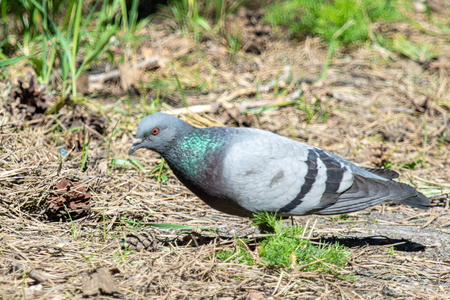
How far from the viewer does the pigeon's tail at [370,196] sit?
281 cm

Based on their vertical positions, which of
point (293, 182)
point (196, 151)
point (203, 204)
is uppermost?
point (196, 151)

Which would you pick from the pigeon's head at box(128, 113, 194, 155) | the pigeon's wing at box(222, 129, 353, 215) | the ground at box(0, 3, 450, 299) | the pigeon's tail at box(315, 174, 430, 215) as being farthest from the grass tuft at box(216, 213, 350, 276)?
the pigeon's head at box(128, 113, 194, 155)

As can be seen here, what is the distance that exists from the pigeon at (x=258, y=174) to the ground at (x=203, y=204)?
0.20m

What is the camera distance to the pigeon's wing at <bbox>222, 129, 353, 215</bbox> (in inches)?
103

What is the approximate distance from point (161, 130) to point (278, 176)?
752 millimetres

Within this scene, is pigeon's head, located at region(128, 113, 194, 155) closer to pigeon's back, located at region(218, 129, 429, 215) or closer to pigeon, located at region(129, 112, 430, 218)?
pigeon, located at region(129, 112, 430, 218)

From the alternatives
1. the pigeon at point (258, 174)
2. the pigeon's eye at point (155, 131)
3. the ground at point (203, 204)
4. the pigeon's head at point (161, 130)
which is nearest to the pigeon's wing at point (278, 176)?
the pigeon at point (258, 174)

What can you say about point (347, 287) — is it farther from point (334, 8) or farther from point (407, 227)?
point (334, 8)

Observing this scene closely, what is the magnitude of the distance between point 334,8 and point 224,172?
408 cm

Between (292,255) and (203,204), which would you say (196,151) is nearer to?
(292,255)

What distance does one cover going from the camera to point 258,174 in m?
2.67

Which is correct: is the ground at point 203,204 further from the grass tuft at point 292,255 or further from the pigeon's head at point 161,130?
the pigeon's head at point 161,130

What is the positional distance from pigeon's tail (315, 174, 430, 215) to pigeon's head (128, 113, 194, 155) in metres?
0.98

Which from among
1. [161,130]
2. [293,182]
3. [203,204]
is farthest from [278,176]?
[203,204]
